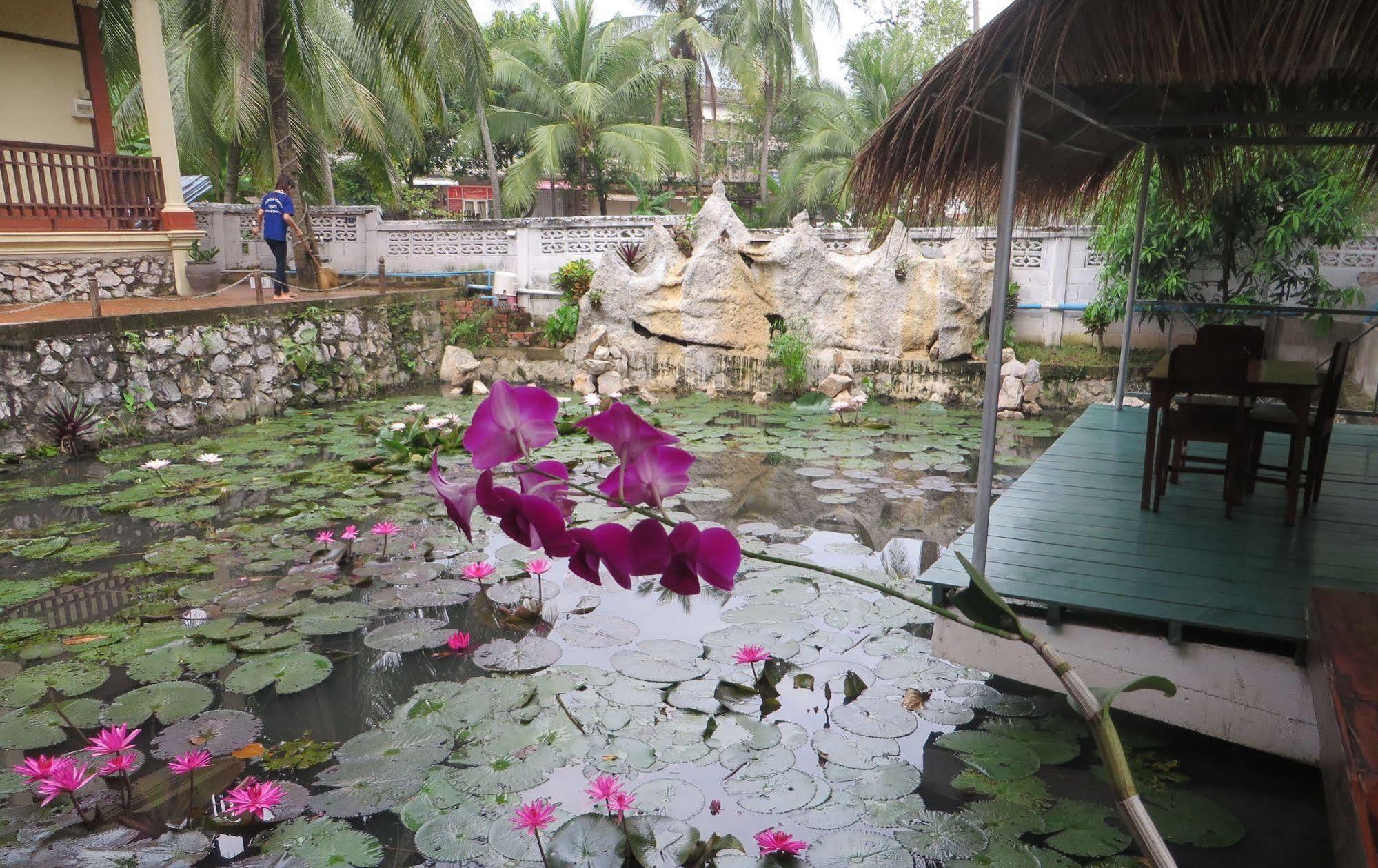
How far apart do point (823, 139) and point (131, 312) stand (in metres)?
11.6

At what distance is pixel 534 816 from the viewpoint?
2010mm

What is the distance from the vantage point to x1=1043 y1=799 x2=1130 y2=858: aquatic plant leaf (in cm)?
224

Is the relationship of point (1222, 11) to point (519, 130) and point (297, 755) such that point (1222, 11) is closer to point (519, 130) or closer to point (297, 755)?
point (297, 755)

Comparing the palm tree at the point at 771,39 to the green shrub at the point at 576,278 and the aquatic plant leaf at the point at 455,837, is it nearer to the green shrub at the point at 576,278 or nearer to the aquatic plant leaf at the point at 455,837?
the green shrub at the point at 576,278

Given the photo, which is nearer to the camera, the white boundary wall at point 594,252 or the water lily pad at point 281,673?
the water lily pad at point 281,673

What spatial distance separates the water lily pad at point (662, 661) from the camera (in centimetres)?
320

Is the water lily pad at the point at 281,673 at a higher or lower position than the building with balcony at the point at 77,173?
lower

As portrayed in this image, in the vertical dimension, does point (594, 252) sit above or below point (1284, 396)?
above

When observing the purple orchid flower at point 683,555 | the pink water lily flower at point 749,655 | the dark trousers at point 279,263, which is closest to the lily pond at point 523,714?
the pink water lily flower at point 749,655

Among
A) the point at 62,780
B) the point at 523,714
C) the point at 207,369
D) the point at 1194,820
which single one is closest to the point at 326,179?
the point at 207,369

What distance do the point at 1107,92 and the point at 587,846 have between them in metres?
3.37

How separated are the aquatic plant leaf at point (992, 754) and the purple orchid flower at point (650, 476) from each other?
221 cm

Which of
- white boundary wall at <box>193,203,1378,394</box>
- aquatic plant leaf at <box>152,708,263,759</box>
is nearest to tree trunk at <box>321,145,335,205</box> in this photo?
white boundary wall at <box>193,203,1378,394</box>

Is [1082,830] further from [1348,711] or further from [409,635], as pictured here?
[409,635]
